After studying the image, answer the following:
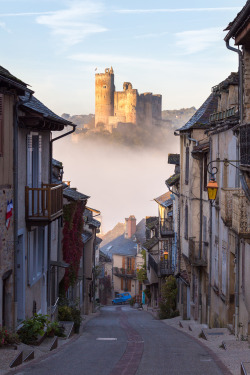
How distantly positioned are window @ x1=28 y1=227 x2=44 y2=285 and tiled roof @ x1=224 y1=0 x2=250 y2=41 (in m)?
7.35

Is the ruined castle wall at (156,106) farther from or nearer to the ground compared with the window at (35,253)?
→ farther from the ground

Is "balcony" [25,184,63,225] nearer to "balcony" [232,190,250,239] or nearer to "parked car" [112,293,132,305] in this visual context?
"balcony" [232,190,250,239]

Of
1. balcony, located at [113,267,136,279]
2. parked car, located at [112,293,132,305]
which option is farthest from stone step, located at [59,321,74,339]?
balcony, located at [113,267,136,279]

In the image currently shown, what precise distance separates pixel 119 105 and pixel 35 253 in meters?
122

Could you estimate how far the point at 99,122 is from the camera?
14050cm

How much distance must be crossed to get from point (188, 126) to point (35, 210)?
11454 millimetres

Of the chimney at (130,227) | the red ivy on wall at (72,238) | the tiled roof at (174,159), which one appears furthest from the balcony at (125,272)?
the red ivy on wall at (72,238)

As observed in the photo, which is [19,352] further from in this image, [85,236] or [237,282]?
[85,236]

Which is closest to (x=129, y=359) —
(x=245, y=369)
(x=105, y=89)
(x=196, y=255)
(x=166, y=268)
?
(x=245, y=369)

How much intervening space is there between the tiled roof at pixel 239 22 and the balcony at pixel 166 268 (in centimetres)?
2171

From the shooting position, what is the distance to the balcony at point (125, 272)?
63031 mm

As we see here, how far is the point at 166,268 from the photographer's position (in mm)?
34250

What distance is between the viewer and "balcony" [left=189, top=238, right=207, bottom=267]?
23419 millimetres

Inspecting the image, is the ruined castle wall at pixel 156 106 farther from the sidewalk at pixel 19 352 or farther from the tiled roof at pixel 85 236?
the sidewalk at pixel 19 352
